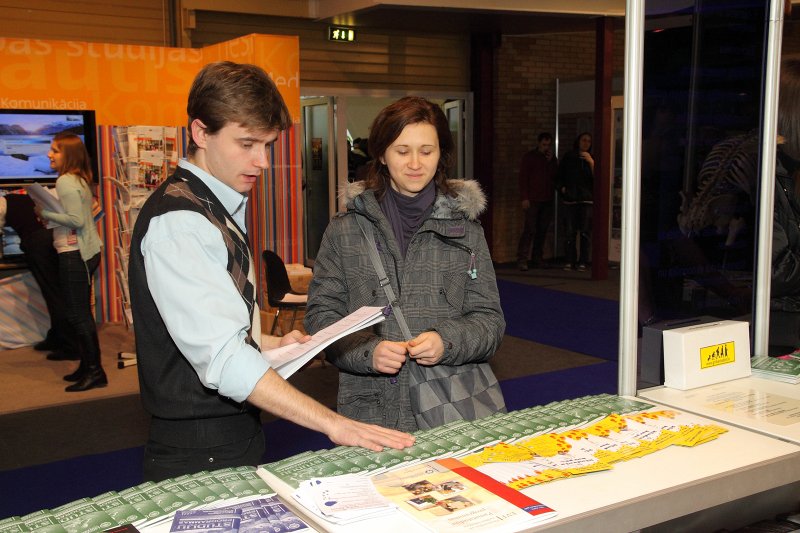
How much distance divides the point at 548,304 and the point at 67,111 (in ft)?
17.6

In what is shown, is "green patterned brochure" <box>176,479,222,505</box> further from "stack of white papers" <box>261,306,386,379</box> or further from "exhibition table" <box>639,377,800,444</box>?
"exhibition table" <box>639,377,800,444</box>

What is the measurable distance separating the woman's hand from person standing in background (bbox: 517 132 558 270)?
9.40 meters

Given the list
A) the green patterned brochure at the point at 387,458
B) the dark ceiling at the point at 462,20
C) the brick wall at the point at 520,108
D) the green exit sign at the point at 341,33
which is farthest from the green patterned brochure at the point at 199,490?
the brick wall at the point at 520,108

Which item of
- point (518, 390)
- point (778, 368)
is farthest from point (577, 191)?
point (778, 368)

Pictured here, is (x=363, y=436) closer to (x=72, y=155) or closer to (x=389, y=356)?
(x=389, y=356)

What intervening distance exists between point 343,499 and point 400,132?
1.28 m

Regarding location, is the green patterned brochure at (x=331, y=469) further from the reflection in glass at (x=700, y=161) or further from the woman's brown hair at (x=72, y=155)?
the woman's brown hair at (x=72, y=155)

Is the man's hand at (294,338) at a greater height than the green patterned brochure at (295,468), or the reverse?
the man's hand at (294,338)

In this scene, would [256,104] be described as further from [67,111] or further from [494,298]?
[67,111]

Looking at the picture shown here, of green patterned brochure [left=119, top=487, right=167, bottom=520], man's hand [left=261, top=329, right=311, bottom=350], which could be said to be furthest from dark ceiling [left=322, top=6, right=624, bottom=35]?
green patterned brochure [left=119, top=487, right=167, bottom=520]

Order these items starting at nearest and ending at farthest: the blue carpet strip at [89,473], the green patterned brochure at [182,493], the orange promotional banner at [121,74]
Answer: the green patterned brochure at [182,493], the blue carpet strip at [89,473], the orange promotional banner at [121,74]

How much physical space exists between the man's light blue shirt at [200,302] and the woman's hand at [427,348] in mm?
692

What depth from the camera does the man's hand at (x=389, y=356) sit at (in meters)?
2.25

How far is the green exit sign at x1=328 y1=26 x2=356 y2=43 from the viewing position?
10.5 meters
